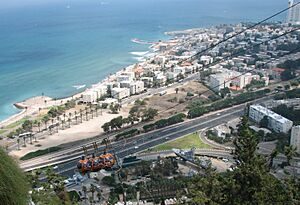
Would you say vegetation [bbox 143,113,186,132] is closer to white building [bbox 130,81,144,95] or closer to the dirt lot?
the dirt lot

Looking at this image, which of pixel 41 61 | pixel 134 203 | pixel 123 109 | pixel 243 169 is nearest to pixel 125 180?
pixel 134 203

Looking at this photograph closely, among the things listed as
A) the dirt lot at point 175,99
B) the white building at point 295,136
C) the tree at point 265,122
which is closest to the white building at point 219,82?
the dirt lot at point 175,99

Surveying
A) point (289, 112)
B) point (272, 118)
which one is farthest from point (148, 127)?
point (289, 112)

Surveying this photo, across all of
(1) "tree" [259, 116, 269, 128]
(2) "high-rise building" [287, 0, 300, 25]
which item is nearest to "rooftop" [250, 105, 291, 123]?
(1) "tree" [259, 116, 269, 128]

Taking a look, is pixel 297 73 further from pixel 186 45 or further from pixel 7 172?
pixel 7 172

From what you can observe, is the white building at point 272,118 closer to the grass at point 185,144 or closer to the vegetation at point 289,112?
the vegetation at point 289,112

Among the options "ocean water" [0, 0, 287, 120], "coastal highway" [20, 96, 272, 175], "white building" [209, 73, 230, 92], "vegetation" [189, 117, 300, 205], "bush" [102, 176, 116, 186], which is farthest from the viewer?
"ocean water" [0, 0, 287, 120]
